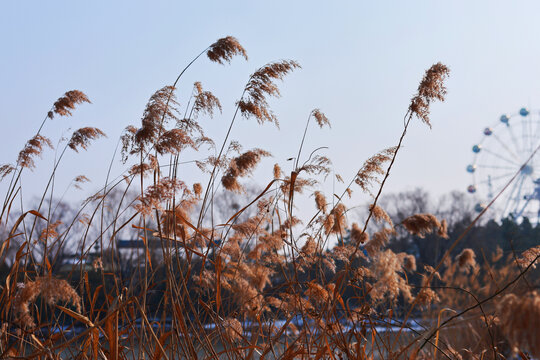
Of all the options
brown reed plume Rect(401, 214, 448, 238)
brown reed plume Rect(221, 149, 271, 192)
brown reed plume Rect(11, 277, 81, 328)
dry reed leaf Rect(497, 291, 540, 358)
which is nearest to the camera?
dry reed leaf Rect(497, 291, 540, 358)

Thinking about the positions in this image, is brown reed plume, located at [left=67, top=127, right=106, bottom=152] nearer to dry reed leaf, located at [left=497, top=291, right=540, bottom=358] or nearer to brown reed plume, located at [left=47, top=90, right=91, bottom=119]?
brown reed plume, located at [left=47, top=90, right=91, bottom=119]

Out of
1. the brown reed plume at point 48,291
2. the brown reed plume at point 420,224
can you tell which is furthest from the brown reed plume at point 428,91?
the brown reed plume at point 48,291

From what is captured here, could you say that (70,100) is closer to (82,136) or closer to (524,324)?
(82,136)

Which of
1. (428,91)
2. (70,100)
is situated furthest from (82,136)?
(428,91)

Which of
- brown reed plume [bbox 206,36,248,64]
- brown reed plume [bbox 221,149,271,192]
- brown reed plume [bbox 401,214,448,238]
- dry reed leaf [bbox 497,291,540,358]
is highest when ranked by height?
brown reed plume [bbox 206,36,248,64]

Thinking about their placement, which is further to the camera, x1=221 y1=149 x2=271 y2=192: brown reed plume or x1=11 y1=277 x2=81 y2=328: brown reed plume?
x1=221 y1=149 x2=271 y2=192: brown reed plume

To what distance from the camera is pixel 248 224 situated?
270cm

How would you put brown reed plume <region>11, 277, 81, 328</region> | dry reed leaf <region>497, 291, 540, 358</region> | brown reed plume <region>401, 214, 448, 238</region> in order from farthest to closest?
1. brown reed plume <region>401, 214, 448, 238</region>
2. brown reed plume <region>11, 277, 81, 328</region>
3. dry reed leaf <region>497, 291, 540, 358</region>

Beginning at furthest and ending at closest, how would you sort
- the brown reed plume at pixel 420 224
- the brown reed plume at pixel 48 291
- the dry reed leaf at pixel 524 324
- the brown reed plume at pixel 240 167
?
the brown reed plume at pixel 240 167
the brown reed plume at pixel 420 224
the brown reed plume at pixel 48 291
the dry reed leaf at pixel 524 324

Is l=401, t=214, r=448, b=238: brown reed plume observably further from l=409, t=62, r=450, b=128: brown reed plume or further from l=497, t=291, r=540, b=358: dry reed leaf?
l=497, t=291, r=540, b=358: dry reed leaf

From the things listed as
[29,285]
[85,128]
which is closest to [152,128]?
[29,285]

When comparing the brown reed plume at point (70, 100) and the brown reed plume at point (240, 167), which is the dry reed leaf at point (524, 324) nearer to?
the brown reed plume at point (240, 167)

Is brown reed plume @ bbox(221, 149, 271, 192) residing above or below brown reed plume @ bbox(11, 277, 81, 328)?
above

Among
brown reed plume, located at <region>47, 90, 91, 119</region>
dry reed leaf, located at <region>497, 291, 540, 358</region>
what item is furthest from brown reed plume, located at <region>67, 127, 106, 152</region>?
dry reed leaf, located at <region>497, 291, 540, 358</region>
